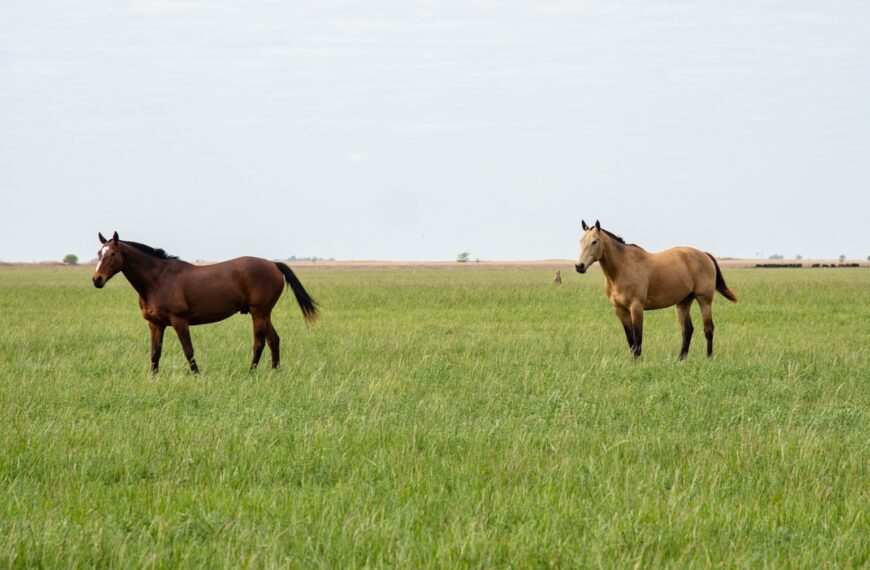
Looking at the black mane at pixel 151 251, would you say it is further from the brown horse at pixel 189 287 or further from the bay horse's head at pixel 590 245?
the bay horse's head at pixel 590 245

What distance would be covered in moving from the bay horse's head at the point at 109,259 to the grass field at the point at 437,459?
1.42 m

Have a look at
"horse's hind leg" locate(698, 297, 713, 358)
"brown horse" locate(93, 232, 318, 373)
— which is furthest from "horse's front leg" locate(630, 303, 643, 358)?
"brown horse" locate(93, 232, 318, 373)

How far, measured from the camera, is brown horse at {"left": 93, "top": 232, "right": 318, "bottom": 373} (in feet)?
40.6

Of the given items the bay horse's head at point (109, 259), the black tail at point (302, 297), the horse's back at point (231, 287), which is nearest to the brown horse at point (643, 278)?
the black tail at point (302, 297)

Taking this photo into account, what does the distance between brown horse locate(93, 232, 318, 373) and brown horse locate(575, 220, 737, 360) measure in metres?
4.75

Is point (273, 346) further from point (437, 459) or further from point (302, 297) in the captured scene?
point (437, 459)

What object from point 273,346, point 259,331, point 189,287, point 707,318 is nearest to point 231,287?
point 189,287

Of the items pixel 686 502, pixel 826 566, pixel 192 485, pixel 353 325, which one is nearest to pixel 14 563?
pixel 192 485

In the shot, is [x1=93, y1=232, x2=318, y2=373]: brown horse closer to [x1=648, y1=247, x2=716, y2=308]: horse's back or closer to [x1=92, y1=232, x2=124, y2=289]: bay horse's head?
[x1=92, y1=232, x2=124, y2=289]: bay horse's head

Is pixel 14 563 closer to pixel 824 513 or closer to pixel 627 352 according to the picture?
pixel 824 513

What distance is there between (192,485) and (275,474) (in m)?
0.61

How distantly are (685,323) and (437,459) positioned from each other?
30.1 feet

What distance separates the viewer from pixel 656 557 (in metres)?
4.80

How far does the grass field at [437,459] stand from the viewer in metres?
5.04
